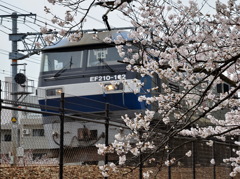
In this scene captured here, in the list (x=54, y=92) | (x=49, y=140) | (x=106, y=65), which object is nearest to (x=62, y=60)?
(x=54, y=92)

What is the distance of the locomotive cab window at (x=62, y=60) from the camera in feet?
47.5

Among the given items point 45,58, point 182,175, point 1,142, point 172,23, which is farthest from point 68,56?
point 1,142

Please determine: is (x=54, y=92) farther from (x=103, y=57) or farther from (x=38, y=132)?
(x=38, y=132)

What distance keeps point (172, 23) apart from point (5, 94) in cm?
368

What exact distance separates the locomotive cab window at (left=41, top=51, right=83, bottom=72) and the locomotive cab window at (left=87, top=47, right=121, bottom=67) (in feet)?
0.97

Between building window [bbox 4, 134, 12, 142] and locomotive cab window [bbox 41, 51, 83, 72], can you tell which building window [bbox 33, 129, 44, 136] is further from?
locomotive cab window [bbox 41, 51, 83, 72]

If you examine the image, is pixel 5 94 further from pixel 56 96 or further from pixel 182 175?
pixel 56 96

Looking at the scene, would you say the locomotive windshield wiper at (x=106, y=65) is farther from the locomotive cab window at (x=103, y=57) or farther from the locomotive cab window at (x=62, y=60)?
the locomotive cab window at (x=62, y=60)

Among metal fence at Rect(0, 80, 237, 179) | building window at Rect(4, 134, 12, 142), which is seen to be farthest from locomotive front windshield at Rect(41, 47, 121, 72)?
building window at Rect(4, 134, 12, 142)

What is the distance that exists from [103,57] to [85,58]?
1.59ft

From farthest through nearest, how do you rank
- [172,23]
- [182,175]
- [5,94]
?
[182,175] → [172,23] → [5,94]

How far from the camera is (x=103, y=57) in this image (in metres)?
14.4

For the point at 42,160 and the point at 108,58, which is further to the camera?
the point at 108,58

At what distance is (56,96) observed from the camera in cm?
1438
